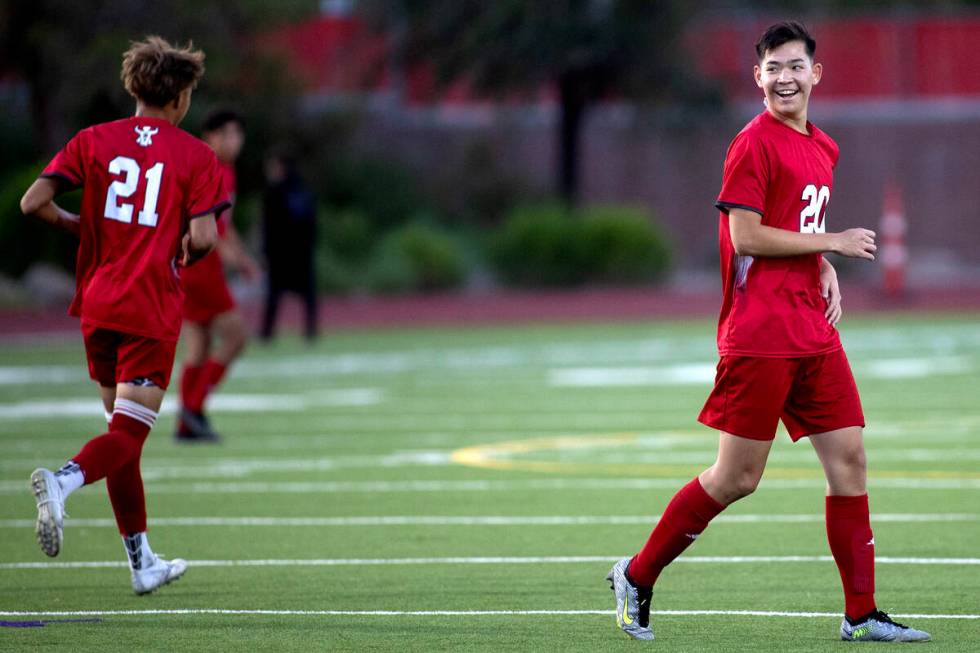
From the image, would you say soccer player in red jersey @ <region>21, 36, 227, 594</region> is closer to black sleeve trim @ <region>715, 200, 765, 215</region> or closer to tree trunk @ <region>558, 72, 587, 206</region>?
black sleeve trim @ <region>715, 200, 765, 215</region>

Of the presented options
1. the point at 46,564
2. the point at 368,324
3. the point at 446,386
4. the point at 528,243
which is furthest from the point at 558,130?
the point at 46,564

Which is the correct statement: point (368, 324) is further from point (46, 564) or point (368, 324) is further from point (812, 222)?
point (812, 222)

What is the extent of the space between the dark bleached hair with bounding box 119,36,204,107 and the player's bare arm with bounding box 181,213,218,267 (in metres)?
0.52

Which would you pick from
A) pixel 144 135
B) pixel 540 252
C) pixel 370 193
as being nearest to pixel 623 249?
pixel 540 252

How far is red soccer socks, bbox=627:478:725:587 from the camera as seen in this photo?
6277mm

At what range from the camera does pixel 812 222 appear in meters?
6.23

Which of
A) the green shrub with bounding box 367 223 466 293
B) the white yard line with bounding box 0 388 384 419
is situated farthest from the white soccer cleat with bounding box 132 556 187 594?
the green shrub with bounding box 367 223 466 293

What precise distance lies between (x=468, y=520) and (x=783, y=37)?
400 centimetres

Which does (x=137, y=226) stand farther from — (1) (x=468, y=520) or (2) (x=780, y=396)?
(1) (x=468, y=520)

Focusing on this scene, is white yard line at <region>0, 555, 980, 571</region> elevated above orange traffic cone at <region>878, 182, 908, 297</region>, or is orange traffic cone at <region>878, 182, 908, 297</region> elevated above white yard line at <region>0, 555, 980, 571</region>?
white yard line at <region>0, 555, 980, 571</region>

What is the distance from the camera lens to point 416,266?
1238 inches

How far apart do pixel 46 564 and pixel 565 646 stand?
9.88ft

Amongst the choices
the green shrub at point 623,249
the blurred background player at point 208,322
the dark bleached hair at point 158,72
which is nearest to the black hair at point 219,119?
the blurred background player at point 208,322

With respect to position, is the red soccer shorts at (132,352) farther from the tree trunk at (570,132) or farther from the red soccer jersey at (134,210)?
the tree trunk at (570,132)
